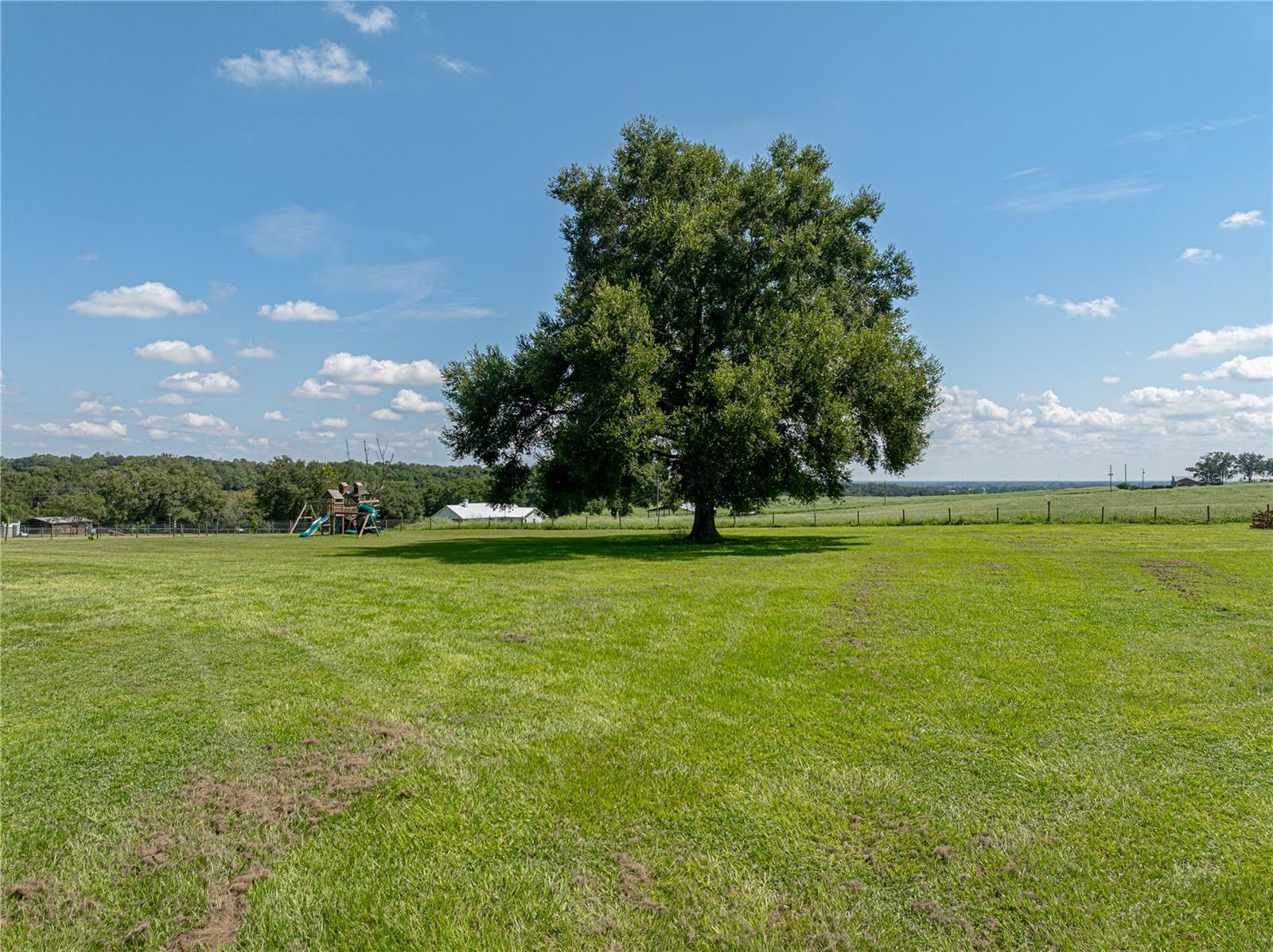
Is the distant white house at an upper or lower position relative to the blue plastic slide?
lower

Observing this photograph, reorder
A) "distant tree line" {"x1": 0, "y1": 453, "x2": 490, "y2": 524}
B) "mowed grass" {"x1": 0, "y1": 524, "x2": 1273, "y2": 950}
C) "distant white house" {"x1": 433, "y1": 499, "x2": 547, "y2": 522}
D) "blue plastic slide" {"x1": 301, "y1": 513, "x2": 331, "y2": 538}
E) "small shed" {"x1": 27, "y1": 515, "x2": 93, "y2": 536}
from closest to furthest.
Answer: "mowed grass" {"x1": 0, "y1": 524, "x2": 1273, "y2": 950}
"blue plastic slide" {"x1": 301, "y1": 513, "x2": 331, "y2": 538}
"small shed" {"x1": 27, "y1": 515, "x2": 93, "y2": 536}
"distant tree line" {"x1": 0, "y1": 453, "x2": 490, "y2": 524}
"distant white house" {"x1": 433, "y1": 499, "x2": 547, "y2": 522}

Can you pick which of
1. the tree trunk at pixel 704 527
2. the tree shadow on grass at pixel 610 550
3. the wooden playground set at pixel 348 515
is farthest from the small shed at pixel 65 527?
the tree trunk at pixel 704 527

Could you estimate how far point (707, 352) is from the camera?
27.5m

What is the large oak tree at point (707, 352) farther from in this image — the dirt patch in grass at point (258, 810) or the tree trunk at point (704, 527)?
the dirt patch in grass at point (258, 810)

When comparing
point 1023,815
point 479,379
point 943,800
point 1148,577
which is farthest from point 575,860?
point 479,379

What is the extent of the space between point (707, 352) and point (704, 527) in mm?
7795

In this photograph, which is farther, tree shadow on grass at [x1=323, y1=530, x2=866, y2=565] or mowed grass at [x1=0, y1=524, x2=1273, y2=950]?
tree shadow on grass at [x1=323, y1=530, x2=866, y2=565]

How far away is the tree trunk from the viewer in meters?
27.6

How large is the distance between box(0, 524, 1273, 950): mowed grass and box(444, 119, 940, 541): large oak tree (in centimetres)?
1319

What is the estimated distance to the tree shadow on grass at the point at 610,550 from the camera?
21000 mm

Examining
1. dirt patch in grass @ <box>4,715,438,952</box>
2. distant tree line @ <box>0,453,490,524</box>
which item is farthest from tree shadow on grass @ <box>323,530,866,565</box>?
distant tree line @ <box>0,453,490,524</box>

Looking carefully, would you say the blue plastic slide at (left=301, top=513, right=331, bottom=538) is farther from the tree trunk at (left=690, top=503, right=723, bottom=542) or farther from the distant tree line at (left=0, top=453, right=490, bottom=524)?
the tree trunk at (left=690, top=503, right=723, bottom=542)

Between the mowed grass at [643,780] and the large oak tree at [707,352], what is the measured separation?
43.3ft

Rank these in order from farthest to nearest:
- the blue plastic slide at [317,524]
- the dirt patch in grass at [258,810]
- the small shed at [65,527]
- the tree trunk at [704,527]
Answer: the small shed at [65,527]
the blue plastic slide at [317,524]
the tree trunk at [704,527]
the dirt patch in grass at [258,810]
